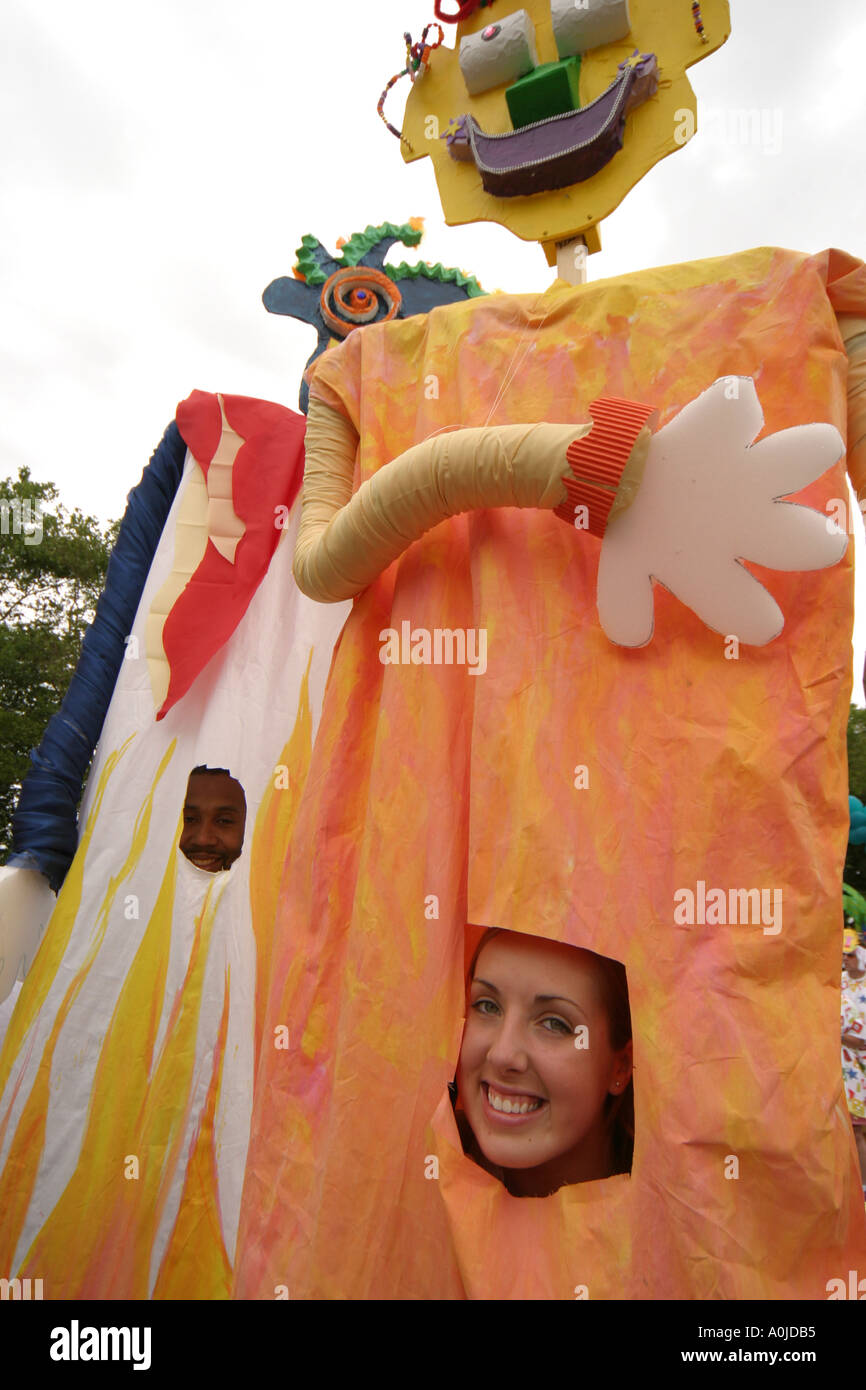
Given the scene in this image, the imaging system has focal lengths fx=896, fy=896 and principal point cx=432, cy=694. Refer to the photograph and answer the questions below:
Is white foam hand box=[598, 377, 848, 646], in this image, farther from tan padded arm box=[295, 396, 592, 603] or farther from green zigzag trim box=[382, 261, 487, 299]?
green zigzag trim box=[382, 261, 487, 299]

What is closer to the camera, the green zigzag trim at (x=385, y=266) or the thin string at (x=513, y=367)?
the thin string at (x=513, y=367)

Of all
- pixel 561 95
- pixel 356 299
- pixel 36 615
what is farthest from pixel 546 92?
pixel 36 615

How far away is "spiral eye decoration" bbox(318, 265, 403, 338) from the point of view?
2717 mm

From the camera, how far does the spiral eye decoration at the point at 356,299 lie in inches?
107

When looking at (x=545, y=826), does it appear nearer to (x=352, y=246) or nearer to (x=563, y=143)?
(x=563, y=143)

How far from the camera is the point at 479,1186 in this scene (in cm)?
141

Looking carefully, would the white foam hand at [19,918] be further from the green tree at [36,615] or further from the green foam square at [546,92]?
the green tree at [36,615]

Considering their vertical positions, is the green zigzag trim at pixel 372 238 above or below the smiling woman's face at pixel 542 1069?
above

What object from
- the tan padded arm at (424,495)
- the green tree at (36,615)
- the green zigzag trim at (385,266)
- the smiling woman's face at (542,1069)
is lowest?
the smiling woman's face at (542,1069)

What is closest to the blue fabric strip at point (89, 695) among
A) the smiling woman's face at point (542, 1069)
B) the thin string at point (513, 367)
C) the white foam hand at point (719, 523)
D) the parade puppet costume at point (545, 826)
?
the parade puppet costume at point (545, 826)

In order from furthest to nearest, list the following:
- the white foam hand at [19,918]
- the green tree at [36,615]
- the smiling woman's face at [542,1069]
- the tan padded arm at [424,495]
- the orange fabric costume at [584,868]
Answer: the green tree at [36,615] < the white foam hand at [19,918] < the tan padded arm at [424,495] < the smiling woman's face at [542,1069] < the orange fabric costume at [584,868]

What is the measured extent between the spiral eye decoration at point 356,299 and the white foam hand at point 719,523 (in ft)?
4.98

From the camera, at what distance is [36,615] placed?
950 centimetres
